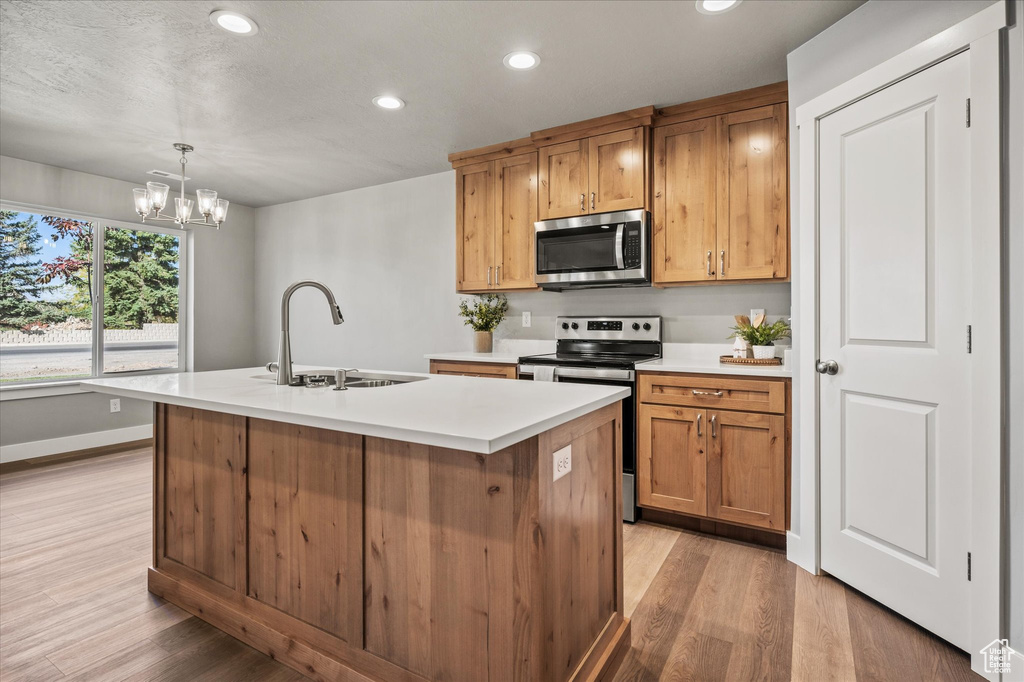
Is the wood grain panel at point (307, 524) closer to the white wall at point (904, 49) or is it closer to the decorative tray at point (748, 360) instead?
the white wall at point (904, 49)

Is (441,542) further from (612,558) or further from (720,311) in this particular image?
(720,311)

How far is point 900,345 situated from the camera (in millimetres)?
1945

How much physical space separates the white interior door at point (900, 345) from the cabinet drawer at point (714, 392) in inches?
10.7

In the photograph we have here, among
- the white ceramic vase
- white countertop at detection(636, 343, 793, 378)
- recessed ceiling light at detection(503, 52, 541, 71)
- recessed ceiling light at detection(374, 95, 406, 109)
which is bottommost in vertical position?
white countertop at detection(636, 343, 793, 378)

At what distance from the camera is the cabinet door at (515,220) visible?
359 cm

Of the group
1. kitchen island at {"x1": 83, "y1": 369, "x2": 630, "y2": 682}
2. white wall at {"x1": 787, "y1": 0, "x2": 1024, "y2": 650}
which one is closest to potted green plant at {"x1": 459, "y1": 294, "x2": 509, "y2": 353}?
kitchen island at {"x1": 83, "y1": 369, "x2": 630, "y2": 682}

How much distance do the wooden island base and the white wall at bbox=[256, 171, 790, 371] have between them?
2.07m

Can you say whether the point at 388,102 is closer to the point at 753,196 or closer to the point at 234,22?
the point at 234,22

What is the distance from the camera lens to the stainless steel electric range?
2914mm

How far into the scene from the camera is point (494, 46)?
2408mm

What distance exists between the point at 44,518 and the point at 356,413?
3.08 m

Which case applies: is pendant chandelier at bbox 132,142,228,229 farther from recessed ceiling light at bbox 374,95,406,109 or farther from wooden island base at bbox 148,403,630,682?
wooden island base at bbox 148,403,630,682

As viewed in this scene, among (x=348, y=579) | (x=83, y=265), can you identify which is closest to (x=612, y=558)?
(x=348, y=579)

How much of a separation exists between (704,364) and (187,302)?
5046 millimetres
